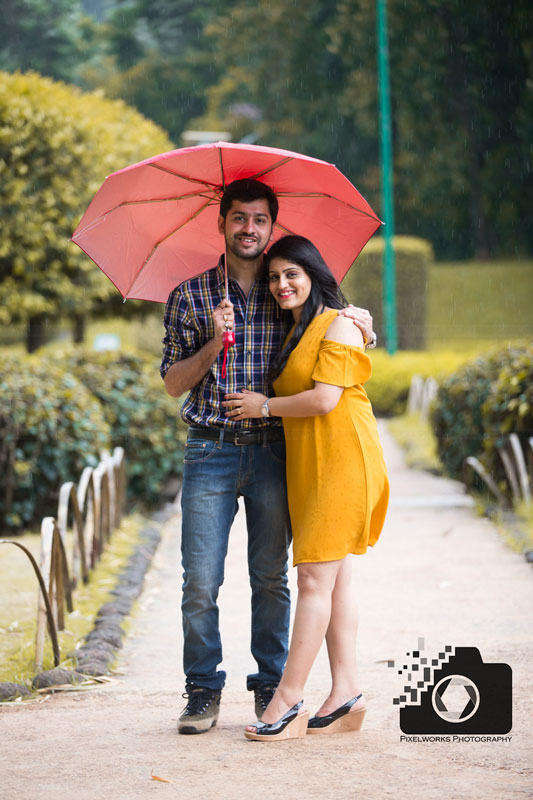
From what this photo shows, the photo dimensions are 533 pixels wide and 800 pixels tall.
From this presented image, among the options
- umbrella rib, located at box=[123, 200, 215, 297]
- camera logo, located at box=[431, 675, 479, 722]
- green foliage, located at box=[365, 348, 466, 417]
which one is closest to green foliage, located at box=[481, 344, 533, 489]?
camera logo, located at box=[431, 675, 479, 722]

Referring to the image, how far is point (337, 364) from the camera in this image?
137 inches

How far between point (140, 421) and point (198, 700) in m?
5.40

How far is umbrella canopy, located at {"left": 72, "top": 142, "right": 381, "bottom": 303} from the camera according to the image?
376 centimetres

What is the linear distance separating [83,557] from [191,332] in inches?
113

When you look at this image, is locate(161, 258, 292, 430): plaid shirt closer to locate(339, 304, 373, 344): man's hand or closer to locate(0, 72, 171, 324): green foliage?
locate(339, 304, 373, 344): man's hand

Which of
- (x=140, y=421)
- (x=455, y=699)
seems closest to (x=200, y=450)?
(x=455, y=699)

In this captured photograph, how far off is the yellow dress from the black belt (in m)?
0.13

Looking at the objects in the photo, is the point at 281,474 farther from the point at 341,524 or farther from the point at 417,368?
the point at 417,368

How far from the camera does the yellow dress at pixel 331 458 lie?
137 inches

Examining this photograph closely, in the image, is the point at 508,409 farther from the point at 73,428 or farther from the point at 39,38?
the point at 39,38

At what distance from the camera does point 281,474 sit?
3689 mm

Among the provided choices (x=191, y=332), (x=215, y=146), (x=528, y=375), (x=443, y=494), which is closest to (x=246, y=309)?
(x=191, y=332)

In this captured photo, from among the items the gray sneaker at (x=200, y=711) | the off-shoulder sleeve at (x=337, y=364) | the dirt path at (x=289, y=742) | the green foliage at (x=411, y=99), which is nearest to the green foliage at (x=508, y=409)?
the dirt path at (x=289, y=742)

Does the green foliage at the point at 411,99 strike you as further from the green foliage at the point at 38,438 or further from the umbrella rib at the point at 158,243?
the umbrella rib at the point at 158,243
